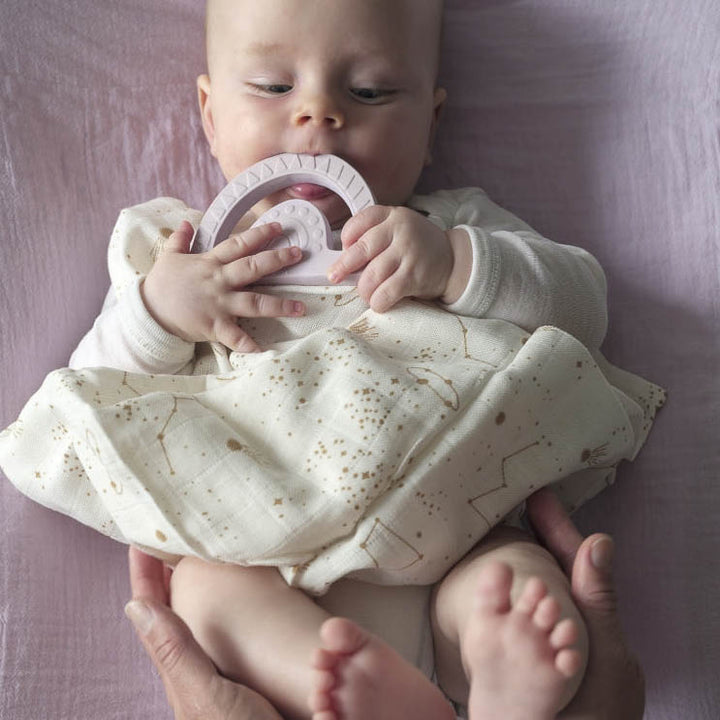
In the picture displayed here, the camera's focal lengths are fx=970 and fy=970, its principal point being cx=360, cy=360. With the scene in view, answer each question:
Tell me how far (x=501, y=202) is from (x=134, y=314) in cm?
61

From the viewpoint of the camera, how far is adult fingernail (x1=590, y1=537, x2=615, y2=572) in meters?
0.97

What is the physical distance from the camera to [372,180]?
4.46ft

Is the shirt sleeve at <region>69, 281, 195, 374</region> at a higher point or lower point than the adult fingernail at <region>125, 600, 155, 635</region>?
higher

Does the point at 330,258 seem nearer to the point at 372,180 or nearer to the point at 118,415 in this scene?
the point at 372,180

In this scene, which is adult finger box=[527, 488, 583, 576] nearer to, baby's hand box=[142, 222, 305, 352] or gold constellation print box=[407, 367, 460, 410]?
gold constellation print box=[407, 367, 460, 410]

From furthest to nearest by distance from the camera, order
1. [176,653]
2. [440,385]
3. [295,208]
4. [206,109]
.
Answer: [206,109], [295,208], [440,385], [176,653]

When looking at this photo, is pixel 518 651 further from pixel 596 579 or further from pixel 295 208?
pixel 295 208

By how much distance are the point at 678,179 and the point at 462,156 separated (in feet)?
1.10

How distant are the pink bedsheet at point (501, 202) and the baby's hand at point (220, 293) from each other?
10.6 inches

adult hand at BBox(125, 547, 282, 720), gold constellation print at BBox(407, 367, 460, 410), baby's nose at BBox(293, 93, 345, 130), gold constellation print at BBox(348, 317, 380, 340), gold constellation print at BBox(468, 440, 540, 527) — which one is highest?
baby's nose at BBox(293, 93, 345, 130)

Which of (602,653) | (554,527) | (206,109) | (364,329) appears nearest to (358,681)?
(602,653)

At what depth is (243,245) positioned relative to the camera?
124 centimetres

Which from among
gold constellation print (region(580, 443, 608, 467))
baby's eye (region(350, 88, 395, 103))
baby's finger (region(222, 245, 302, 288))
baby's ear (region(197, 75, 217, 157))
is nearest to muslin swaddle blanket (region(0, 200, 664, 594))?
gold constellation print (region(580, 443, 608, 467))

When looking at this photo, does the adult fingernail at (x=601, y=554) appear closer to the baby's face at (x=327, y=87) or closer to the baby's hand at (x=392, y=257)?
the baby's hand at (x=392, y=257)
